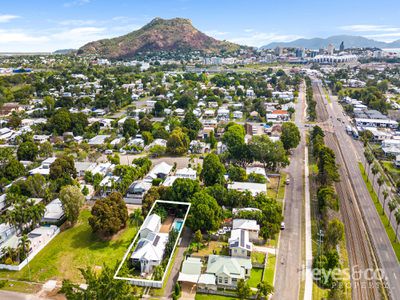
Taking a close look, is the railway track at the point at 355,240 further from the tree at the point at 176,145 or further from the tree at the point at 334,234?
the tree at the point at 176,145

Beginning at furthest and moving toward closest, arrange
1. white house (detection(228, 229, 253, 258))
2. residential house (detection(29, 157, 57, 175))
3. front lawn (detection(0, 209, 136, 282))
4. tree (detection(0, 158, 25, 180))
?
1. residential house (detection(29, 157, 57, 175))
2. tree (detection(0, 158, 25, 180))
3. white house (detection(228, 229, 253, 258))
4. front lawn (detection(0, 209, 136, 282))

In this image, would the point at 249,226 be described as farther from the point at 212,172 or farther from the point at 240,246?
the point at 212,172

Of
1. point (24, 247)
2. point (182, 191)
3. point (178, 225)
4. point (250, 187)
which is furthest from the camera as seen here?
point (250, 187)

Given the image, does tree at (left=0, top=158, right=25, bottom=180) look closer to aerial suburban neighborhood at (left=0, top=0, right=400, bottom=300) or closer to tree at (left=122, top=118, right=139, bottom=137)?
aerial suburban neighborhood at (left=0, top=0, right=400, bottom=300)

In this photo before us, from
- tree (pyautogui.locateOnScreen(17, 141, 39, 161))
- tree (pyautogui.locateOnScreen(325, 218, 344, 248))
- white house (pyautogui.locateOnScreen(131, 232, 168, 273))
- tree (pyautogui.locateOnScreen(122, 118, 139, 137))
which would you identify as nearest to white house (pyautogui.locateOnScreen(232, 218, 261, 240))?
tree (pyautogui.locateOnScreen(325, 218, 344, 248))

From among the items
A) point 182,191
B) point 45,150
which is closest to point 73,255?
point 182,191

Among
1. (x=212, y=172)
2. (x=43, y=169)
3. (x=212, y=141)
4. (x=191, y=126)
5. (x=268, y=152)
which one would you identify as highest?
(x=268, y=152)
